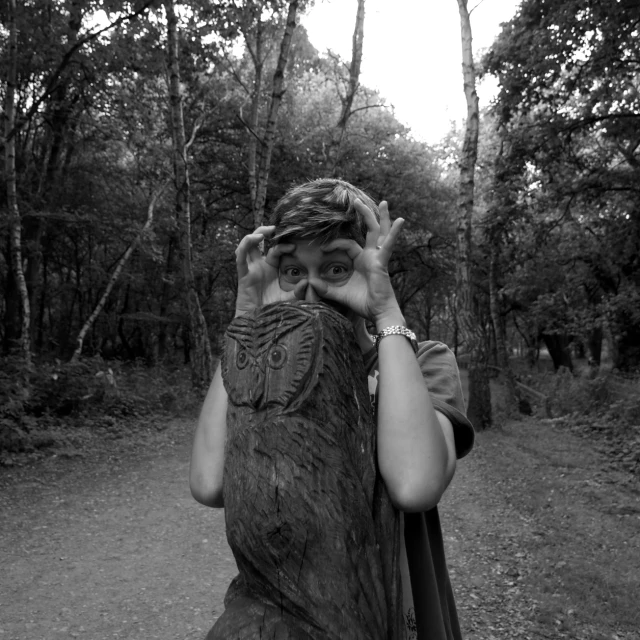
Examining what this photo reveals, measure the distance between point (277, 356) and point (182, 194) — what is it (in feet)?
41.6

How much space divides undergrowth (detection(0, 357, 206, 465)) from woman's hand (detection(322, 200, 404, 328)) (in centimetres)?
904

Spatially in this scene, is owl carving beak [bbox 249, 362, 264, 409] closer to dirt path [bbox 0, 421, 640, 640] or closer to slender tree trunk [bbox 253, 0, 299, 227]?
dirt path [bbox 0, 421, 640, 640]

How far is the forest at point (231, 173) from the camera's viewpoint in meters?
11.7

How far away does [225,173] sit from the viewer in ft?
66.1

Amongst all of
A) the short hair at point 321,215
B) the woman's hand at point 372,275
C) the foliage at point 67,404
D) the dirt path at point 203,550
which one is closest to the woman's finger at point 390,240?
the woman's hand at point 372,275

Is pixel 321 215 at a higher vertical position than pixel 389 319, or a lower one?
higher

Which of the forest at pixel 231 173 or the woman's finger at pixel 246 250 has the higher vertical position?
the forest at pixel 231 173

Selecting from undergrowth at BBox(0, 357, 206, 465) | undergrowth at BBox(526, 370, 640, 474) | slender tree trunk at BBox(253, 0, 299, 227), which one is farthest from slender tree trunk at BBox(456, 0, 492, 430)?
undergrowth at BBox(0, 357, 206, 465)

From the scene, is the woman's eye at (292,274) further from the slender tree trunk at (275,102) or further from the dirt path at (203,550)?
the slender tree trunk at (275,102)

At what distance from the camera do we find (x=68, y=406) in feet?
39.2

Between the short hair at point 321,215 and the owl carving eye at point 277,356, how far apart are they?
1.14 ft

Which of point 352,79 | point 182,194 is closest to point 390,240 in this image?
point 182,194

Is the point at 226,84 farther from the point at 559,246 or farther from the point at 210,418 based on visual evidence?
the point at 210,418

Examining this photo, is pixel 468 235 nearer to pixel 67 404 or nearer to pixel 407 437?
pixel 67 404
